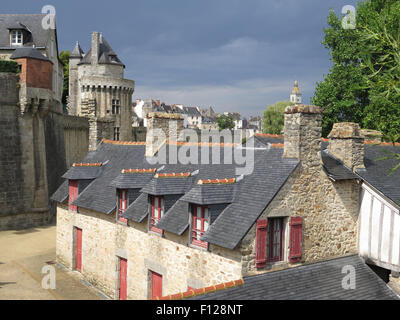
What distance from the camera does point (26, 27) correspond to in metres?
31.8

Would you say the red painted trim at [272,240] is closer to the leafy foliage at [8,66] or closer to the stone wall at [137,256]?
the stone wall at [137,256]

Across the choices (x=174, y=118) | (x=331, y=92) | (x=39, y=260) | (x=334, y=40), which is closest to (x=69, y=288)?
(x=39, y=260)

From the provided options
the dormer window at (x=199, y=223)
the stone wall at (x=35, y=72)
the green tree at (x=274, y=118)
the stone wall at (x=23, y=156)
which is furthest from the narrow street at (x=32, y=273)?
the green tree at (x=274, y=118)

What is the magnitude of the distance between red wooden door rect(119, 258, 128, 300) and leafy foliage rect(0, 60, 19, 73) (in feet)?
51.5

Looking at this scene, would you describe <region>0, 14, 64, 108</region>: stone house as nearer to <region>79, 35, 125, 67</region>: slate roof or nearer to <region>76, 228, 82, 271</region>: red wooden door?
<region>79, 35, 125, 67</region>: slate roof

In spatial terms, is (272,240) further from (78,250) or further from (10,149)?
(10,149)

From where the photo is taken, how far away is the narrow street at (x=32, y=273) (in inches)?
522

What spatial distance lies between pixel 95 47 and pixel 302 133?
34378 mm

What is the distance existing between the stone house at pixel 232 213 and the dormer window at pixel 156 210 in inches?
1.1
